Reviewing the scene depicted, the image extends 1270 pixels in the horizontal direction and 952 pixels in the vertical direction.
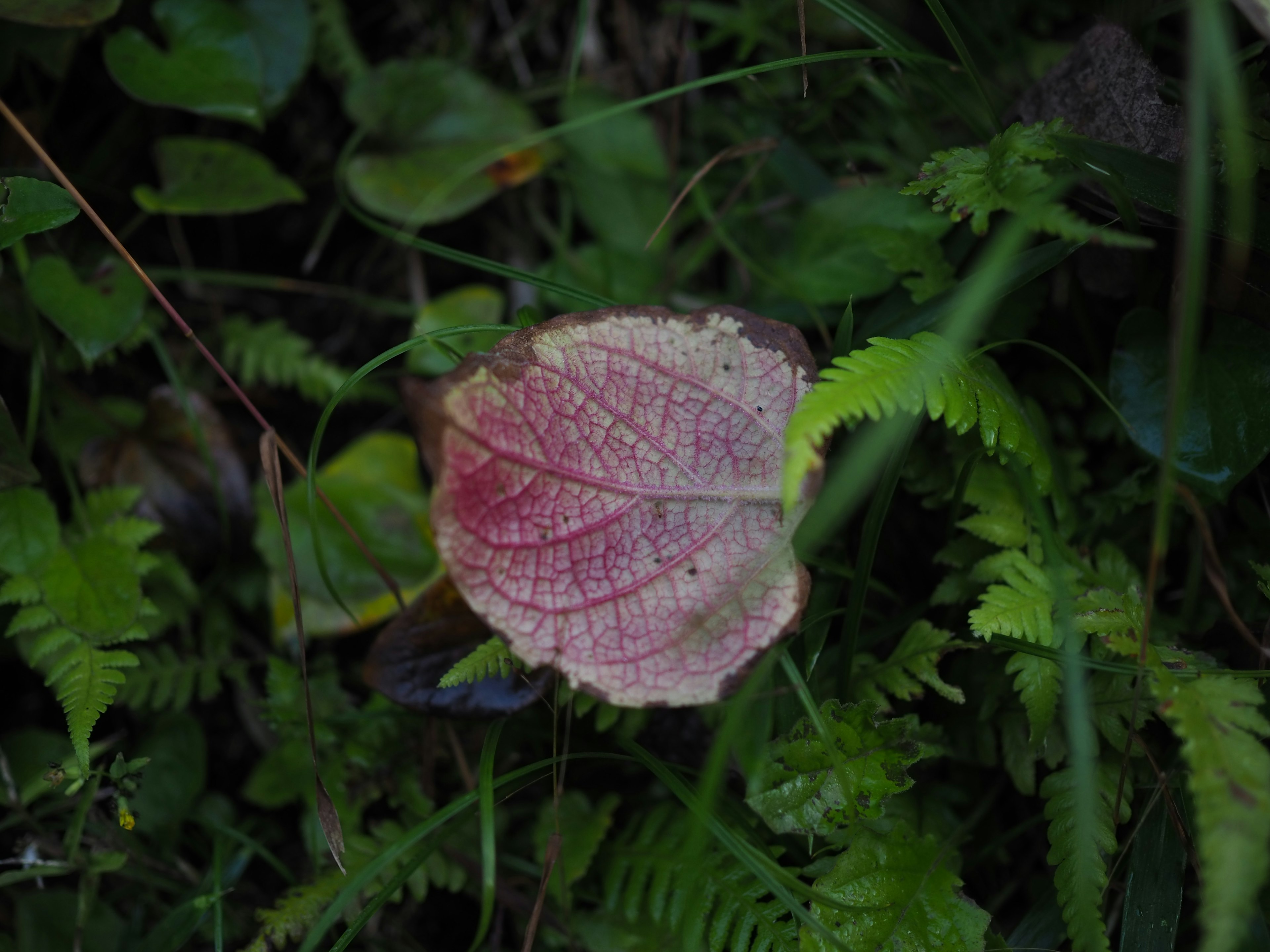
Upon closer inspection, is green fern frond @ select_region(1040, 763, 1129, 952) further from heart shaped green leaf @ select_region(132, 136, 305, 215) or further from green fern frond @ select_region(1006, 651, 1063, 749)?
heart shaped green leaf @ select_region(132, 136, 305, 215)

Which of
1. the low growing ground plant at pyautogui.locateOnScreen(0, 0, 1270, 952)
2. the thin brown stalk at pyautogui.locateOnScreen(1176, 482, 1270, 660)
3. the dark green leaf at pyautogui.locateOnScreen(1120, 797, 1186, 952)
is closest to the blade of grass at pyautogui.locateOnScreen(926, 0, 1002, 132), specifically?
the low growing ground plant at pyautogui.locateOnScreen(0, 0, 1270, 952)

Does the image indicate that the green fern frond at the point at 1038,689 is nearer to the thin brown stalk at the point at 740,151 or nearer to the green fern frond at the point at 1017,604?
the green fern frond at the point at 1017,604

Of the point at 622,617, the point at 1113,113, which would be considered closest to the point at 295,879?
the point at 622,617

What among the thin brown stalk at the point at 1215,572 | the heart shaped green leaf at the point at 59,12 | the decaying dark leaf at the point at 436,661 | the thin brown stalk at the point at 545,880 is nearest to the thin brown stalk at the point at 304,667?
the decaying dark leaf at the point at 436,661

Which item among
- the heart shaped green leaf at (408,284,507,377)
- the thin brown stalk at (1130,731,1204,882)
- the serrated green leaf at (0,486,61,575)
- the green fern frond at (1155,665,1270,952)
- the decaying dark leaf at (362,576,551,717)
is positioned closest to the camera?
the green fern frond at (1155,665,1270,952)

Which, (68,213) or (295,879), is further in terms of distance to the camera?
(295,879)

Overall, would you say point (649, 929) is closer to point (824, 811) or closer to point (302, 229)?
point (824, 811)

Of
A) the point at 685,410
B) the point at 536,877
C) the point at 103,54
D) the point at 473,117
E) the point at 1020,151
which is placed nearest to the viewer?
the point at 1020,151

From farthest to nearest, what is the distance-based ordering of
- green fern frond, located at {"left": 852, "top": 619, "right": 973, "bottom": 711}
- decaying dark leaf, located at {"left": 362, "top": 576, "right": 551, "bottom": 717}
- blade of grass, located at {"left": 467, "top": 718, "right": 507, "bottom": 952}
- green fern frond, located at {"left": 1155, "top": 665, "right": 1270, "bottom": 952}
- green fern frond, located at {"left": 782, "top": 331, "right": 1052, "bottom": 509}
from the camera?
decaying dark leaf, located at {"left": 362, "top": 576, "right": 551, "bottom": 717}
green fern frond, located at {"left": 852, "top": 619, "right": 973, "bottom": 711}
blade of grass, located at {"left": 467, "top": 718, "right": 507, "bottom": 952}
green fern frond, located at {"left": 782, "top": 331, "right": 1052, "bottom": 509}
green fern frond, located at {"left": 1155, "top": 665, "right": 1270, "bottom": 952}
